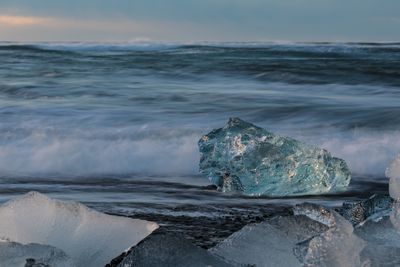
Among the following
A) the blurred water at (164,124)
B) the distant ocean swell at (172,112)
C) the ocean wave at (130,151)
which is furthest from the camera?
the distant ocean swell at (172,112)

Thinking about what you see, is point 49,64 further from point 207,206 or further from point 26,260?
point 26,260

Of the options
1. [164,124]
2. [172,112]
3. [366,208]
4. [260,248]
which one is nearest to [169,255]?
[260,248]

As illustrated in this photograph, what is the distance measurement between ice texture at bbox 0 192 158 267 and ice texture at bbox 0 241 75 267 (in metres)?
0.12

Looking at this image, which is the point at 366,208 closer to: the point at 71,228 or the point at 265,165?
the point at 71,228

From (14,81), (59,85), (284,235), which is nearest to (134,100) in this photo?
(59,85)

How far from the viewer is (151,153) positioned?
727 cm

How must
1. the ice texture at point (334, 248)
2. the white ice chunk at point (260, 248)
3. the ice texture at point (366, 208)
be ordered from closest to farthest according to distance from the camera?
the ice texture at point (334, 248), the white ice chunk at point (260, 248), the ice texture at point (366, 208)

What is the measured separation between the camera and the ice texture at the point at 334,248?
227 cm

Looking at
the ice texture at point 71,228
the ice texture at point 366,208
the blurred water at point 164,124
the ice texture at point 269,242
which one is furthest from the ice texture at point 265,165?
the ice texture at point 71,228

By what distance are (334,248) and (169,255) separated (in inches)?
17.7

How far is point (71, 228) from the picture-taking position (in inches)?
98.0

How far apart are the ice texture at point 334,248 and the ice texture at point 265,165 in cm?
275

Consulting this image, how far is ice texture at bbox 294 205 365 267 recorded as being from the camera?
7.44ft

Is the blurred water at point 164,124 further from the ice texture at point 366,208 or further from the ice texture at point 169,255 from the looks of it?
the ice texture at point 169,255
